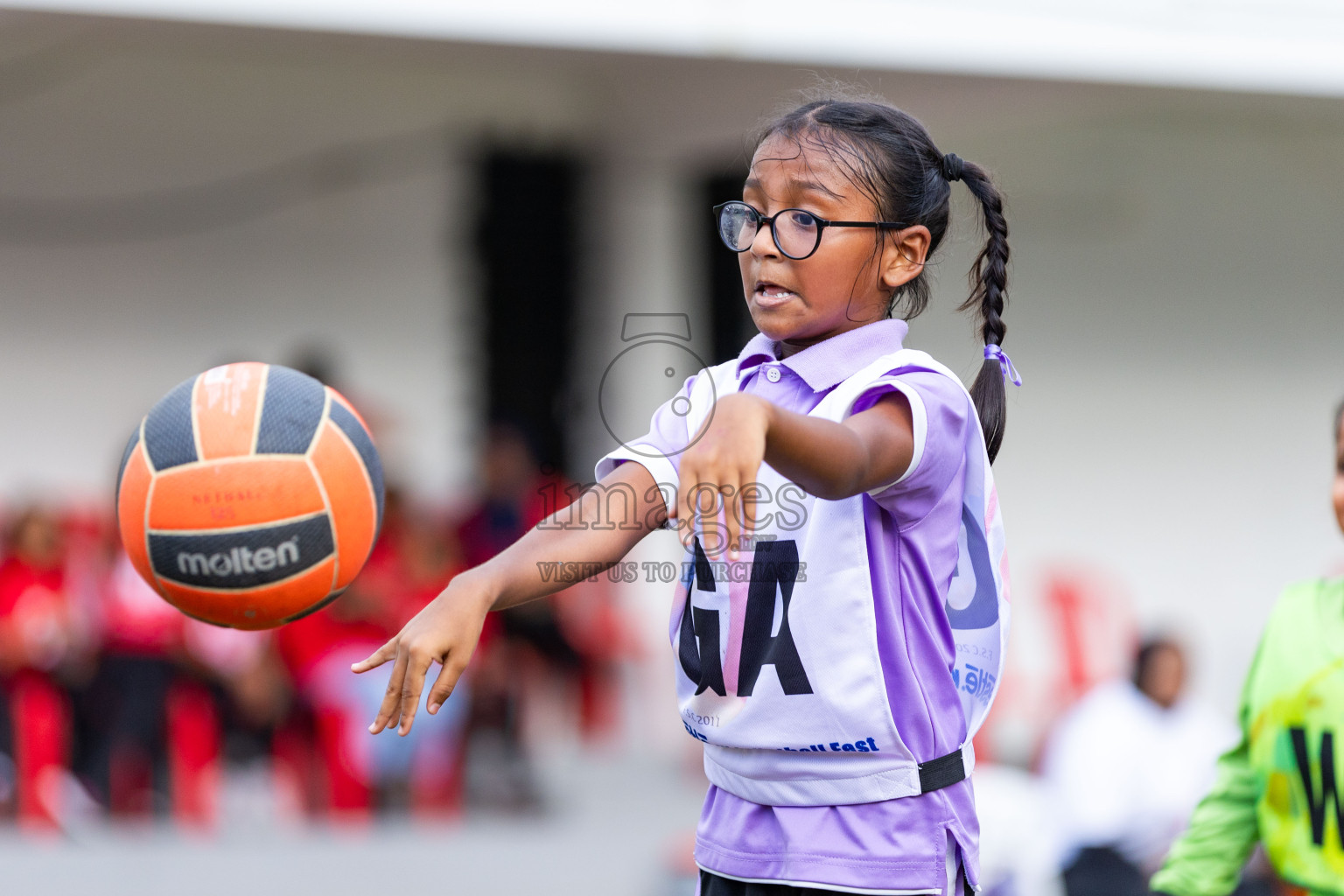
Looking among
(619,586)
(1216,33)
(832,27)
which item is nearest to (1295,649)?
(832,27)

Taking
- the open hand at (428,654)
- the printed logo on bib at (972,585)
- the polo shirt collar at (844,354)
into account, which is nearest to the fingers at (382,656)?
the open hand at (428,654)

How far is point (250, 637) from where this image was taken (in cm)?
606

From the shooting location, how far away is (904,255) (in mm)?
2115

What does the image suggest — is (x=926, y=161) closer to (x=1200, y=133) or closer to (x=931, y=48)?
(x=931, y=48)

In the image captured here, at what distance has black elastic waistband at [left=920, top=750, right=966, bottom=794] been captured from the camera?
1953mm

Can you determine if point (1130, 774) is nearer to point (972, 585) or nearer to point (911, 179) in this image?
point (972, 585)

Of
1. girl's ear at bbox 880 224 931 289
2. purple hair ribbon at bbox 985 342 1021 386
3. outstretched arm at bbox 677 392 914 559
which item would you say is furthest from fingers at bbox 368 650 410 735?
purple hair ribbon at bbox 985 342 1021 386

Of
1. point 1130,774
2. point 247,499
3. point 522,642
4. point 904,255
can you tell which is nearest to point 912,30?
point 1130,774

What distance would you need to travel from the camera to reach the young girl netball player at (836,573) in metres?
1.92

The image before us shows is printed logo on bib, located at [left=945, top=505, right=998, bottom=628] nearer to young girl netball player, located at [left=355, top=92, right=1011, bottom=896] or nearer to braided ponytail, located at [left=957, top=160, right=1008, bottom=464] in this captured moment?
young girl netball player, located at [left=355, top=92, right=1011, bottom=896]

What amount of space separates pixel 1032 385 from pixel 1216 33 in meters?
2.36

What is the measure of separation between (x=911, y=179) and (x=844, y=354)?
0.29m

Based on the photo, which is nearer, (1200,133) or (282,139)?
(282,139)

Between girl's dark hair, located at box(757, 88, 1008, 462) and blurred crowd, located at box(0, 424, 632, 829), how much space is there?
411 centimetres
